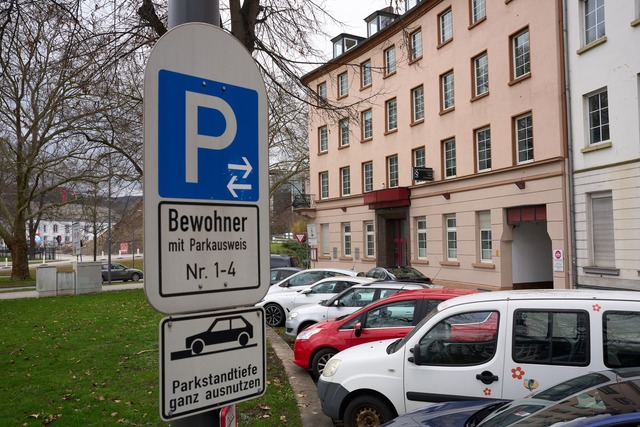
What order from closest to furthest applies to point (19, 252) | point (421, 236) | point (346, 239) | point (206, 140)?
1. point (206, 140)
2. point (421, 236)
3. point (19, 252)
4. point (346, 239)

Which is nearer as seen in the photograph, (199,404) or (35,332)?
(199,404)

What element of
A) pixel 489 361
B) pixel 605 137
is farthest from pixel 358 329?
pixel 605 137

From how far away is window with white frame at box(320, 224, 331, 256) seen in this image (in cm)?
3716

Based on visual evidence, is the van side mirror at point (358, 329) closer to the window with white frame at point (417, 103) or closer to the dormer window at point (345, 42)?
the window with white frame at point (417, 103)

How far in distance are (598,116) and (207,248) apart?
773 inches

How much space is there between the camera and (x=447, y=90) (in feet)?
86.0

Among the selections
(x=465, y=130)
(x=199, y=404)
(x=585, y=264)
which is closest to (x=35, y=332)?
(x=199, y=404)

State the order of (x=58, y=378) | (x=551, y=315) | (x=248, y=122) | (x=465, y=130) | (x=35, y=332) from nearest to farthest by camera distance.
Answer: (x=248, y=122) < (x=551, y=315) < (x=58, y=378) < (x=35, y=332) < (x=465, y=130)

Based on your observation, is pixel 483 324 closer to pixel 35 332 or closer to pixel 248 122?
pixel 248 122

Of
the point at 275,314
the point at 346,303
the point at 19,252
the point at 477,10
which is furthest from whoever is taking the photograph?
the point at 19,252

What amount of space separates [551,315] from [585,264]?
49.4 ft

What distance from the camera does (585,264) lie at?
1842cm

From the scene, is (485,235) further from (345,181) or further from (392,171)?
(345,181)

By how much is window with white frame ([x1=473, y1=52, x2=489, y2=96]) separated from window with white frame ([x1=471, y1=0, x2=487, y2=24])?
1.72m
